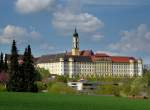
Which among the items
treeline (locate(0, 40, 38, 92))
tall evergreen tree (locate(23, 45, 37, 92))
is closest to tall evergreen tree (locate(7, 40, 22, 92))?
treeline (locate(0, 40, 38, 92))

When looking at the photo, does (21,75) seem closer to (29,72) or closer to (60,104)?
(29,72)

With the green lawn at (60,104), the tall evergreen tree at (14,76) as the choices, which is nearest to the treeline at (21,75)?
the tall evergreen tree at (14,76)

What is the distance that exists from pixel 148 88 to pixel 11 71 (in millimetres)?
29147

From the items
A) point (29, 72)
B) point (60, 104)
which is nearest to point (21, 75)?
point (29, 72)

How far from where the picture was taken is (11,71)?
9788 cm

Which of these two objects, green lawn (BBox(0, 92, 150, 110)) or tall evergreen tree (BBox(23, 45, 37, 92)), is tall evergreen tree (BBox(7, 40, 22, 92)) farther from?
green lawn (BBox(0, 92, 150, 110))

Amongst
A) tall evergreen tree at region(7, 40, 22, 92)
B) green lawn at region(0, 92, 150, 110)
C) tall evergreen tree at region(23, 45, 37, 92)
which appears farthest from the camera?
tall evergreen tree at region(23, 45, 37, 92)

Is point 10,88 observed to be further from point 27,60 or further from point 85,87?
point 85,87

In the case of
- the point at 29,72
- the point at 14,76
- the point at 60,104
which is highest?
the point at 29,72

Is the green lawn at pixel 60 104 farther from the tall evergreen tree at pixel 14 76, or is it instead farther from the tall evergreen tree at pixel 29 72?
the tall evergreen tree at pixel 29 72

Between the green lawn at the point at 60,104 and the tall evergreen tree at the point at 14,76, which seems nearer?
the green lawn at the point at 60,104

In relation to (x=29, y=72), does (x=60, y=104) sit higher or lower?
lower

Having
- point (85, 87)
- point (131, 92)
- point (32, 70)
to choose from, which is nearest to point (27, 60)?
point (32, 70)

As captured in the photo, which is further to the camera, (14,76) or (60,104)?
(14,76)
